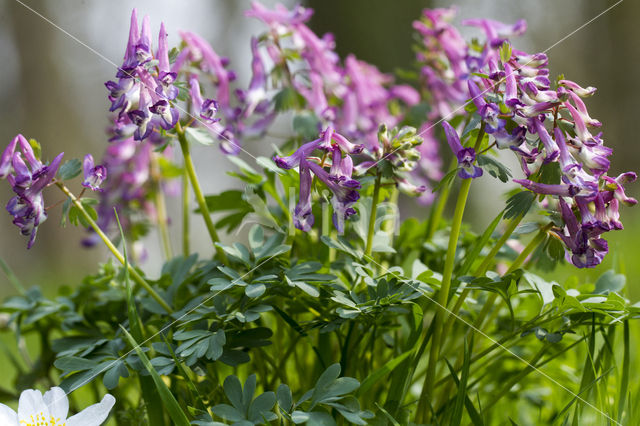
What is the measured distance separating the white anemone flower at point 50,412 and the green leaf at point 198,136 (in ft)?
1.48

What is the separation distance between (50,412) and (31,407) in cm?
3

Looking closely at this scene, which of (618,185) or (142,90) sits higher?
(618,185)

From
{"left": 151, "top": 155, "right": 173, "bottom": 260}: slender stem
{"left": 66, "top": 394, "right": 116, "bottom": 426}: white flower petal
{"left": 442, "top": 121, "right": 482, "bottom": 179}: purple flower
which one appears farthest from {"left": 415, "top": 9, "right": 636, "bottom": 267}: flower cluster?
{"left": 151, "top": 155, "right": 173, "bottom": 260}: slender stem

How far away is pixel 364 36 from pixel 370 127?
2981 mm

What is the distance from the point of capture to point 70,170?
3.15 ft

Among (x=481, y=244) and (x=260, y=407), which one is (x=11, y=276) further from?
(x=481, y=244)

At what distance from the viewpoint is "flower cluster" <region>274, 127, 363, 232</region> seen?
884 mm

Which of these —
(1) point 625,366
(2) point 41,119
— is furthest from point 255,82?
(2) point 41,119

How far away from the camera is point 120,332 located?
104 cm

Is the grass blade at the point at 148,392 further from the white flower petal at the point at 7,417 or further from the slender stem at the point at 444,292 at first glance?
the slender stem at the point at 444,292

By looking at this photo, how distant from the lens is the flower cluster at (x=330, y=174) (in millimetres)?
884

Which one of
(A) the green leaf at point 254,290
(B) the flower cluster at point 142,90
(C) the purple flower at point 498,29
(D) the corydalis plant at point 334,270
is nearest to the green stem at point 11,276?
(D) the corydalis plant at point 334,270

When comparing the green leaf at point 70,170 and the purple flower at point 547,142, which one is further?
the green leaf at point 70,170

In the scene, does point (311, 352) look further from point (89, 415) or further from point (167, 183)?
point (167, 183)
